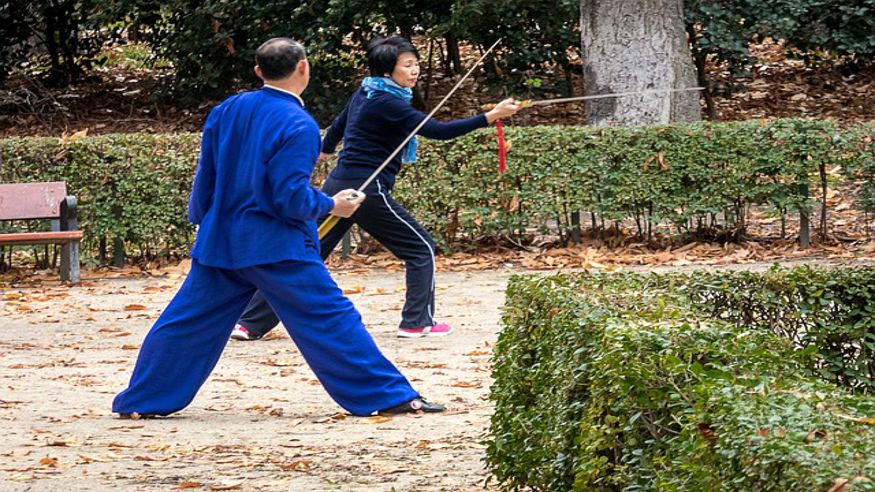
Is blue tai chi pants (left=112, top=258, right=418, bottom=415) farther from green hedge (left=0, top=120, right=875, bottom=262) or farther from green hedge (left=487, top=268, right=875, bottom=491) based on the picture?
green hedge (left=0, top=120, right=875, bottom=262)

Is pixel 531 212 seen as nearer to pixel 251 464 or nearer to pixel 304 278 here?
pixel 304 278

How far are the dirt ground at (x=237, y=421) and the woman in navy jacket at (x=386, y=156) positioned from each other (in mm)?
202

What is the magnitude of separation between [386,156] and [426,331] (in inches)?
47.9

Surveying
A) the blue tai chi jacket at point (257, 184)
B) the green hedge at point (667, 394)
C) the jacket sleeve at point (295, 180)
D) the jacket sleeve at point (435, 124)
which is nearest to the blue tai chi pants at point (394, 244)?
the jacket sleeve at point (435, 124)

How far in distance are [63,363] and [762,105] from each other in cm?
→ 1473

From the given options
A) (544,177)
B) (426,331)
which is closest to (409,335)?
(426,331)

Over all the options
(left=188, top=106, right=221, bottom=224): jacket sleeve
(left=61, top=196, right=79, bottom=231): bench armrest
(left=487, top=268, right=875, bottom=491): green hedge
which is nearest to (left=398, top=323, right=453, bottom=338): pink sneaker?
(left=188, top=106, right=221, bottom=224): jacket sleeve

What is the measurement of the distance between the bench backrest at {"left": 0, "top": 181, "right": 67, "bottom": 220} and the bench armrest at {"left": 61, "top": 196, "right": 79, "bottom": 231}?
0.10 meters

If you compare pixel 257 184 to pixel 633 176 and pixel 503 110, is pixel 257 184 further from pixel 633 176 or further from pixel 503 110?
pixel 633 176

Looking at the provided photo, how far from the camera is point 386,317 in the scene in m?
10.7

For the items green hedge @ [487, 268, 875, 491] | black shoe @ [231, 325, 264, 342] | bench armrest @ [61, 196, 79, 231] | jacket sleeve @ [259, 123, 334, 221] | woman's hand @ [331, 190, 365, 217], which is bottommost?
black shoe @ [231, 325, 264, 342]

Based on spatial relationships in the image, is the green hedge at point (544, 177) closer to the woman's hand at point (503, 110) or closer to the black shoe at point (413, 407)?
the woman's hand at point (503, 110)

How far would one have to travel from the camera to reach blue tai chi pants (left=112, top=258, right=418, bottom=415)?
264 inches

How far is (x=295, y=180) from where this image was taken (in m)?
6.53
